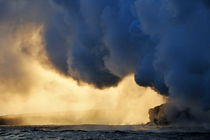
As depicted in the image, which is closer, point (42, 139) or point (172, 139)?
point (172, 139)

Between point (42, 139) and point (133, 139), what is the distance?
26.6m

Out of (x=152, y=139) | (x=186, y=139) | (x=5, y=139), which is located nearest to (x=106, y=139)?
(x=152, y=139)

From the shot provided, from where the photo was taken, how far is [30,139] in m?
122

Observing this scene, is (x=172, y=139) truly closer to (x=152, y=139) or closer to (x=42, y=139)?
(x=152, y=139)

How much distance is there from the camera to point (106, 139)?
384 feet

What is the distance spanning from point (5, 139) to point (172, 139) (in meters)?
47.0

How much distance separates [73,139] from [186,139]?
1248 inches

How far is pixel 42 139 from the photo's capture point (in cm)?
12238

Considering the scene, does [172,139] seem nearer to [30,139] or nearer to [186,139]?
[186,139]

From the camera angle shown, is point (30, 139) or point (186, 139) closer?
point (186, 139)

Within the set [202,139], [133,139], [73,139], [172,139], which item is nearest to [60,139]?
[73,139]

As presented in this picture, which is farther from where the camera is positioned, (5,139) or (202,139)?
(5,139)

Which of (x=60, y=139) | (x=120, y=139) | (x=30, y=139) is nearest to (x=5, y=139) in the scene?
(x=30, y=139)

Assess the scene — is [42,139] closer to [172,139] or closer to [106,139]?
[106,139]
